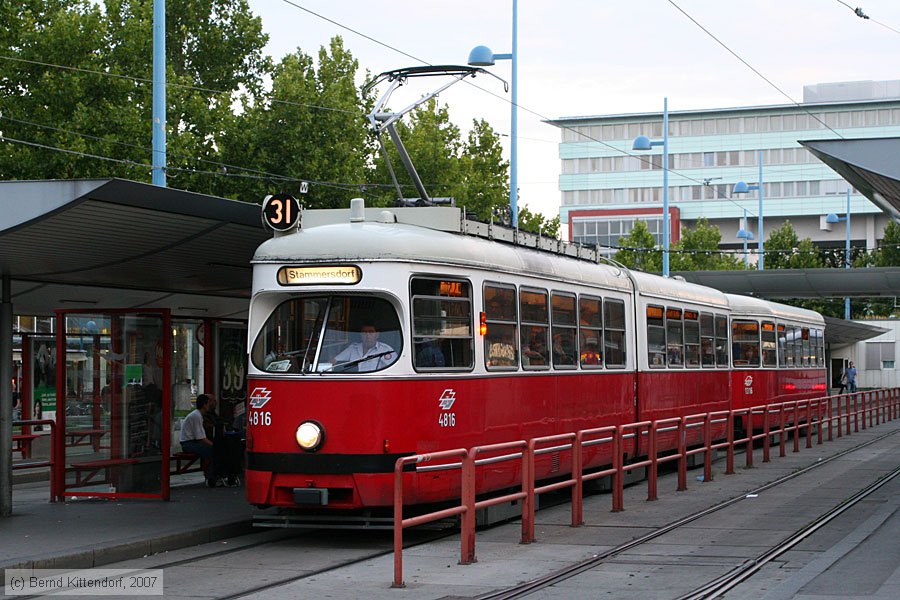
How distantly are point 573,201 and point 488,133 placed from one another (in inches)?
2469

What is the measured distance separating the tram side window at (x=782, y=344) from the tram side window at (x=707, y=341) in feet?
20.4

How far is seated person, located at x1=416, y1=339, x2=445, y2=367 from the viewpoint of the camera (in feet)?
43.1

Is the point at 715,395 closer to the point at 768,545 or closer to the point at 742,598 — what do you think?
the point at 768,545

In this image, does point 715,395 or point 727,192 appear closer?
point 715,395

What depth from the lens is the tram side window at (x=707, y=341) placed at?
76.6ft

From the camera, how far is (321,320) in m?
13.2

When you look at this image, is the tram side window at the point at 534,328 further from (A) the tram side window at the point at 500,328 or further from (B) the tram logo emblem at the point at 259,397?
(B) the tram logo emblem at the point at 259,397

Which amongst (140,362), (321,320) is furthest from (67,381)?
(321,320)

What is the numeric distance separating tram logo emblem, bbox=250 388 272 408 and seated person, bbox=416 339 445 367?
1.49m

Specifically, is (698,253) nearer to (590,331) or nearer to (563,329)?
(590,331)

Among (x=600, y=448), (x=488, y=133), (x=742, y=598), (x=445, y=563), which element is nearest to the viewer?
(x=742, y=598)

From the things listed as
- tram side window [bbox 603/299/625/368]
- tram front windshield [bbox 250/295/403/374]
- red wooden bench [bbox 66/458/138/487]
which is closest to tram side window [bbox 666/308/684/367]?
tram side window [bbox 603/299/625/368]

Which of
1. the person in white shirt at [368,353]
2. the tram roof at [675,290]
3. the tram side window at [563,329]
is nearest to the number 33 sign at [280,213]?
the person in white shirt at [368,353]

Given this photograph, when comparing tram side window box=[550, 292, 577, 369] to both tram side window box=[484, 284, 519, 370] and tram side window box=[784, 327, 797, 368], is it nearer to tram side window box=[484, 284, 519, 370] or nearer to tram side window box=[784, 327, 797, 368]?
tram side window box=[484, 284, 519, 370]
